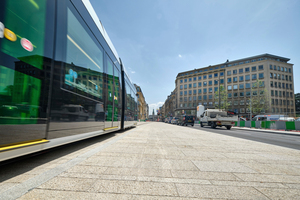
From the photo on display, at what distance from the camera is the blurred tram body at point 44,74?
6.63 ft

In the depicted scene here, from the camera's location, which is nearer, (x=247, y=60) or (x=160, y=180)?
(x=160, y=180)

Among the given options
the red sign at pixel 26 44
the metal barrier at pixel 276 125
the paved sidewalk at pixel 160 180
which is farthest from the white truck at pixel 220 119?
the red sign at pixel 26 44

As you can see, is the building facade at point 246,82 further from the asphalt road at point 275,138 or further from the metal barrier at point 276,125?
the asphalt road at point 275,138

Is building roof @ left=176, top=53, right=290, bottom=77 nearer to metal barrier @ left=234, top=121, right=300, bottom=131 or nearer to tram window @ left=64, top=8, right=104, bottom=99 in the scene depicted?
metal barrier @ left=234, top=121, right=300, bottom=131

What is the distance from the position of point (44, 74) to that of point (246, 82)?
206 ft

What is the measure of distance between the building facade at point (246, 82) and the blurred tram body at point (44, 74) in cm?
4982

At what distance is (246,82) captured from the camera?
52.0 meters

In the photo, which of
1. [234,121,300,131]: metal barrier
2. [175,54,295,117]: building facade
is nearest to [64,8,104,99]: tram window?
[234,121,300,131]: metal barrier

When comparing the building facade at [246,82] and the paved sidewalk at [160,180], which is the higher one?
the building facade at [246,82]

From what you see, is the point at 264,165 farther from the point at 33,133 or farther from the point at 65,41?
the point at 65,41

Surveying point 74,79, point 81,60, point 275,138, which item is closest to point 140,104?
point 275,138

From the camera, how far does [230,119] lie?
54.4 feet

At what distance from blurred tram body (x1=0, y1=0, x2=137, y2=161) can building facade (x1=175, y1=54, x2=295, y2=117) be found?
49.8 m

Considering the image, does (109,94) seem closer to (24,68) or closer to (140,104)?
(24,68)
